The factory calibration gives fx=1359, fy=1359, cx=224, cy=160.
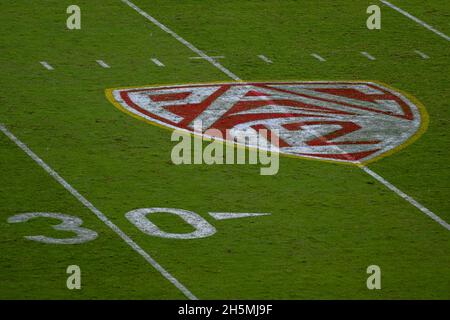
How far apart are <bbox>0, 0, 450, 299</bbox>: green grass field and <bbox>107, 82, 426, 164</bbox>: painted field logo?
0.32m

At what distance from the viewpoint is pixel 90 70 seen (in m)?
23.0

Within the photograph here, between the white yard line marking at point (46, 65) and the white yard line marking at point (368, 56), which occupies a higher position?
the white yard line marking at point (368, 56)

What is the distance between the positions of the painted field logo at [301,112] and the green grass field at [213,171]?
0.32m

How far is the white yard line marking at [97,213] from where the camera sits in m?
15.9

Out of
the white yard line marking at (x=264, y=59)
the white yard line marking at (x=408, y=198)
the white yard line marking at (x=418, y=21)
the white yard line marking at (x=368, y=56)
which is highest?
the white yard line marking at (x=418, y=21)

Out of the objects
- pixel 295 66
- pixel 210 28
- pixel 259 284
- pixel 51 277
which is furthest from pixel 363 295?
pixel 210 28

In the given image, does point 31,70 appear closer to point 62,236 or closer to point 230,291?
point 62,236

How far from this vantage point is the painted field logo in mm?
20359

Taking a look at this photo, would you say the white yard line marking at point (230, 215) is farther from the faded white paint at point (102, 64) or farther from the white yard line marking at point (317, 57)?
the white yard line marking at point (317, 57)

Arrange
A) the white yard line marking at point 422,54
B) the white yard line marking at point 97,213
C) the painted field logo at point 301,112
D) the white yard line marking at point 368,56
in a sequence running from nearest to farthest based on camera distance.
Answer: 1. the white yard line marking at point 97,213
2. the painted field logo at point 301,112
3. the white yard line marking at point 368,56
4. the white yard line marking at point 422,54

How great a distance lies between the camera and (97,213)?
1772 centimetres

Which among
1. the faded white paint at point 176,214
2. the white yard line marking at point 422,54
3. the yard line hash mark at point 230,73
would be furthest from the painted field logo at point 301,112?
the faded white paint at point 176,214

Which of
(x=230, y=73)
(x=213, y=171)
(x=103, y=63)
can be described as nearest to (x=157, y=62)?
(x=103, y=63)

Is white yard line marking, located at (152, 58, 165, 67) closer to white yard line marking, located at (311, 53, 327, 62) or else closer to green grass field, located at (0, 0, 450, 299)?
green grass field, located at (0, 0, 450, 299)
